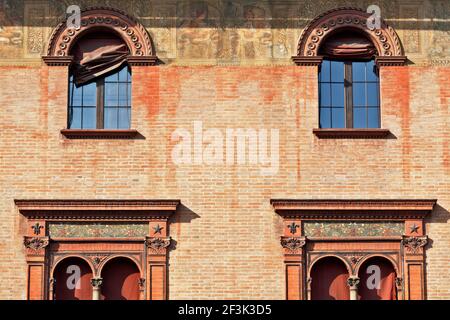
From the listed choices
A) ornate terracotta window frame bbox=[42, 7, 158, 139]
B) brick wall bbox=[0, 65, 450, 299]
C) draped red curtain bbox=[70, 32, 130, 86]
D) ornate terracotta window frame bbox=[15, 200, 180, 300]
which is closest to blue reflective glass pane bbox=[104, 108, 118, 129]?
brick wall bbox=[0, 65, 450, 299]

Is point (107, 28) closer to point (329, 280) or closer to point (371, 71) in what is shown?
point (371, 71)

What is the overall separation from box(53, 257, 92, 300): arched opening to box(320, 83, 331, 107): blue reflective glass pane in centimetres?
633

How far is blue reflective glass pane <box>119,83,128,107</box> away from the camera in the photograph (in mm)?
32594

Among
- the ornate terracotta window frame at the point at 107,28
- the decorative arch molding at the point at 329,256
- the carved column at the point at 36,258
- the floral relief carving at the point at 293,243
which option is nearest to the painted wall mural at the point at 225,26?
the ornate terracotta window frame at the point at 107,28

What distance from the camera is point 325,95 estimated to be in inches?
1286

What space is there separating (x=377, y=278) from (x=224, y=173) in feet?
13.2

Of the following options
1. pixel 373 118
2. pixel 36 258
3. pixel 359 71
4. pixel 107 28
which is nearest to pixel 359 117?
pixel 373 118

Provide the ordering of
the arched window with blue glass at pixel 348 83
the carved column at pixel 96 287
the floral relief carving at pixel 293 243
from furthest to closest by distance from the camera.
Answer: the arched window with blue glass at pixel 348 83 < the floral relief carving at pixel 293 243 < the carved column at pixel 96 287

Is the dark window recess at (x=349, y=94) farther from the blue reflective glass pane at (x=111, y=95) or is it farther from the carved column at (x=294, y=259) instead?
the blue reflective glass pane at (x=111, y=95)

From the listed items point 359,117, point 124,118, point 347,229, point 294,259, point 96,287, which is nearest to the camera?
point 96,287

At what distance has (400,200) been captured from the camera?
3169 cm

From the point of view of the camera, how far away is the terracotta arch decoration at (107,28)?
32469 millimetres

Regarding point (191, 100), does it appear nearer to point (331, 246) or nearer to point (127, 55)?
point (127, 55)
